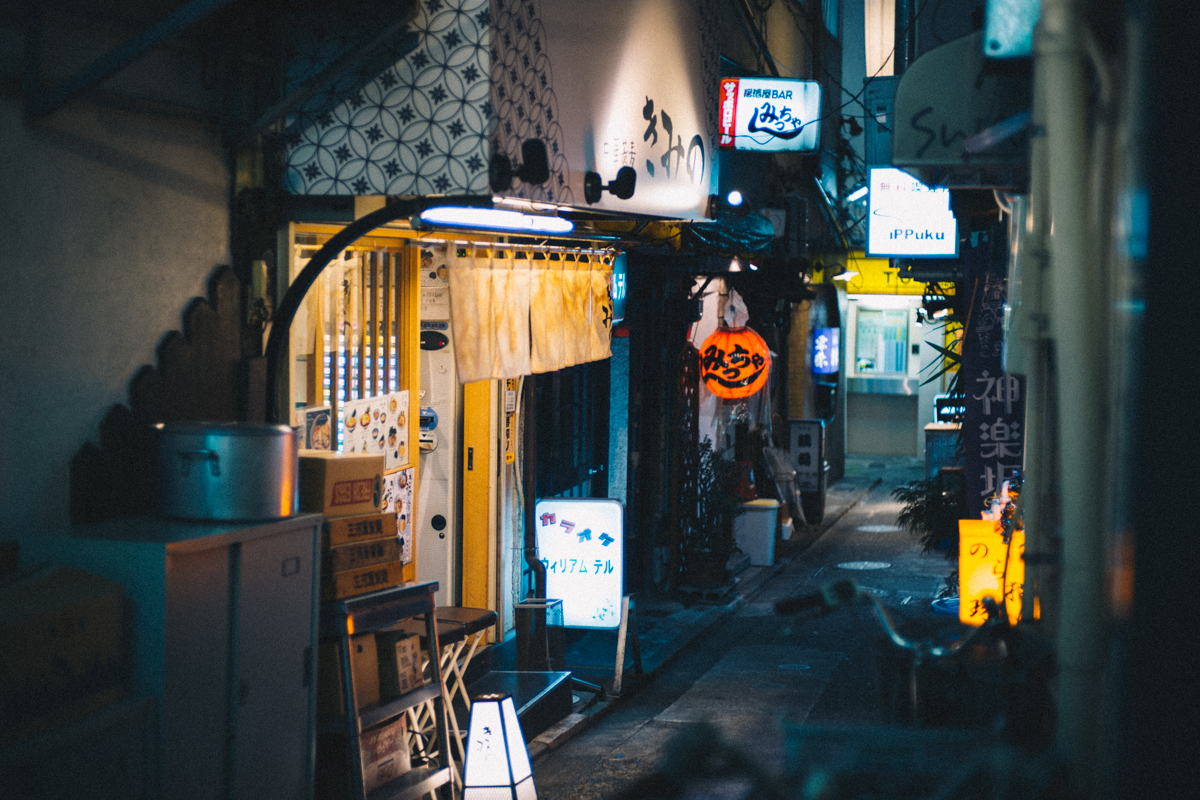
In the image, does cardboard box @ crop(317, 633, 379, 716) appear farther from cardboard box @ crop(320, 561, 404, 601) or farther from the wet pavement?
the wet pavement

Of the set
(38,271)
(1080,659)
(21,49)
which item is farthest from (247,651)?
(1080,659)

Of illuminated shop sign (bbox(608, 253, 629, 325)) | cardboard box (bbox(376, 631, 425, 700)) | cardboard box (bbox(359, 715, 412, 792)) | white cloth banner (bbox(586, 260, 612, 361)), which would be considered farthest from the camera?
illuminated shop sign (bbox(608, 253, 629, 325))

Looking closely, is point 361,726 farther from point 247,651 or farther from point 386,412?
point 386,412

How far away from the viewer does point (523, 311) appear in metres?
9.94

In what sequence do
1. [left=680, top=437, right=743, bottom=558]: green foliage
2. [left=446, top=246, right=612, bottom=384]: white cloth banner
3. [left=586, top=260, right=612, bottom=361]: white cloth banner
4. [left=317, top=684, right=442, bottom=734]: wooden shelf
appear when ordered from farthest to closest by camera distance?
[left=680, top=437, right=743, bottom=558]: green foliage, [left=586, top=260, right=612, bottom=361]: white cloth banner, [left=446, top=246, right=612, bottom=384]: white cloth banner, [left=317, top=684, right=442, bottom=734]: wooden shelf

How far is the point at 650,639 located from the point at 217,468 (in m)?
8.93

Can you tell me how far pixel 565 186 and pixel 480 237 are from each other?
1147 millimetres

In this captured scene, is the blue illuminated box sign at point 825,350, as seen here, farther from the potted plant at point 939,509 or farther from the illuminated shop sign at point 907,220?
the illuminated shop sign at point 907,220

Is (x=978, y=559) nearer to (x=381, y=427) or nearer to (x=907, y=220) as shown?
(x=381, y=427)

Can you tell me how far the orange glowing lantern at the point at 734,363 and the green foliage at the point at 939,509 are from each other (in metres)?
3.27

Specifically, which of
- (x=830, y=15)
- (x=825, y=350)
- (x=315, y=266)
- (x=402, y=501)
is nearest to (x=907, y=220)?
(x=402, y=501)

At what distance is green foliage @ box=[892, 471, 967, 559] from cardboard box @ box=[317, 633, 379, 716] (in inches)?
438

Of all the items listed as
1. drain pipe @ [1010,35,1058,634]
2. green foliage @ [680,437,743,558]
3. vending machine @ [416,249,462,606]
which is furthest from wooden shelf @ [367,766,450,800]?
green foliage @ [680,437,743,558]

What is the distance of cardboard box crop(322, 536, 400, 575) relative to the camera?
661 cm
